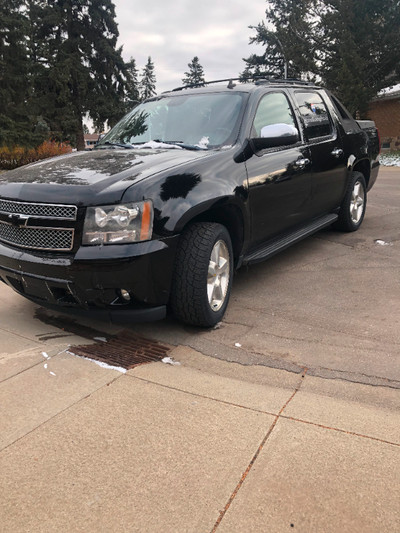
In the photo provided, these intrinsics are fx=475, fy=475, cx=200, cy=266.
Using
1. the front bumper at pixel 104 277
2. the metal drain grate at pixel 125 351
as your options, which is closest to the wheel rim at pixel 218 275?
the front bumper at pixel 104 277

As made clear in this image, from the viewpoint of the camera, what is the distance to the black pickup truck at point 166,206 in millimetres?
2928

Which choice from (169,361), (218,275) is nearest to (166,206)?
(218,275)

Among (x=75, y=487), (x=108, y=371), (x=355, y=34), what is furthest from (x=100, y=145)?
(x=355, y=34)

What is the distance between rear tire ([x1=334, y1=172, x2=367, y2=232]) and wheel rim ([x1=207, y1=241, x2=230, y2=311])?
114 inches

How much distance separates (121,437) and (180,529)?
0.62 m

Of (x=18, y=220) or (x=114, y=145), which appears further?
(x=114, y=145)

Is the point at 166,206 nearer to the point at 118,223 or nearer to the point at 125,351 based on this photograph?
the point at 118,223

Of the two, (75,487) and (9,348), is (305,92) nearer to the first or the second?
(9,348)

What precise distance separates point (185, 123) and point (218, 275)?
153 centimetres

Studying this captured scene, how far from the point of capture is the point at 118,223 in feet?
9.56

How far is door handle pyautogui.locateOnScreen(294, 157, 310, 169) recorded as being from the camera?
14.7ft

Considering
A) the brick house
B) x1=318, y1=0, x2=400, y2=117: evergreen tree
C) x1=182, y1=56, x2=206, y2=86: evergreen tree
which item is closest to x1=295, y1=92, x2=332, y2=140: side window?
x1=318, y1=0, x2=400, y2=117: evergreen tree

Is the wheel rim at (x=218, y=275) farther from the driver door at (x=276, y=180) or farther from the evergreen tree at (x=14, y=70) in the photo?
the evergreen tree at (x=14, y=70)

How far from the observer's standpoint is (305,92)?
5.19 metres
